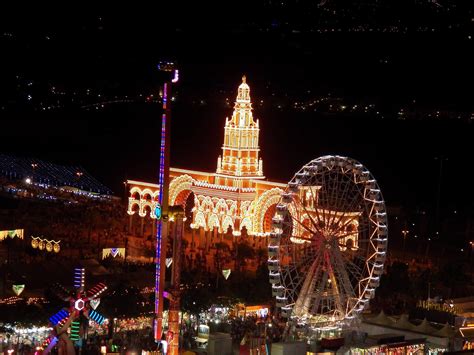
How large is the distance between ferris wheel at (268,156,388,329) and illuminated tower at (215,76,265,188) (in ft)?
71.1

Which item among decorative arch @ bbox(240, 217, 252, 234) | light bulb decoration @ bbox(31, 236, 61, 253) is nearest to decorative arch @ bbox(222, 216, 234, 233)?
decorative arch @ bbox(240, 217, 252, 234)

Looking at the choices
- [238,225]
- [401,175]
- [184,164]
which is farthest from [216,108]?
[238,225]

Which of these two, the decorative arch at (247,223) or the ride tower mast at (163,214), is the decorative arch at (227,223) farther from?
the ride tower mast at (163,214)

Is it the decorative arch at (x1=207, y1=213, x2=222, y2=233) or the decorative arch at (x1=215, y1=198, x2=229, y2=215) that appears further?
the decorative arch at (x1=207, y1=213, x2=222, y2=233)

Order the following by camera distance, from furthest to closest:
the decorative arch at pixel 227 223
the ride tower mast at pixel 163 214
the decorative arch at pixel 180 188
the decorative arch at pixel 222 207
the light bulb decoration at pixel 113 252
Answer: the decorative arch at pixel 180 188 < the decorative arch at pixel 222 207 < the decorative arch at pixel 227 223 < the light bulb decoration at pixel 113 252 < the ride tower mast at pixel 163 214

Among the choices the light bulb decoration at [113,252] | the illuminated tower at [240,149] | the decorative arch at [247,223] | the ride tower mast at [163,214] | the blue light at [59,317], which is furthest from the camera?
the illuminated tower at [240,149]

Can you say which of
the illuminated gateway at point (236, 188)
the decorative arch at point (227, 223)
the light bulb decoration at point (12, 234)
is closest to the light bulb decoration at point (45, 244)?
the light bulb decoration at point (12, 234)

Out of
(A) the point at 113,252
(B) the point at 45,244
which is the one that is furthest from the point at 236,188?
(B) the point at 45,244

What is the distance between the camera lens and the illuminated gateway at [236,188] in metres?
55.5

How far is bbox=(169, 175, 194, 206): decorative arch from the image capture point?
192 feet

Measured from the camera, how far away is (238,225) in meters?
56.3

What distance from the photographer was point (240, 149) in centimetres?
5797

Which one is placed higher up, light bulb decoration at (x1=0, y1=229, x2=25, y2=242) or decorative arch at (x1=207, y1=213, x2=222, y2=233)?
decorative arch at (x1=207, y1=213, x2=222, y2=233)

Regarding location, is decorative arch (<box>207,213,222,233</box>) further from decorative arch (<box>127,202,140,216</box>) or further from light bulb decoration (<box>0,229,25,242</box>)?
light bulb decoration (<box>0,229,25,242</box>)
